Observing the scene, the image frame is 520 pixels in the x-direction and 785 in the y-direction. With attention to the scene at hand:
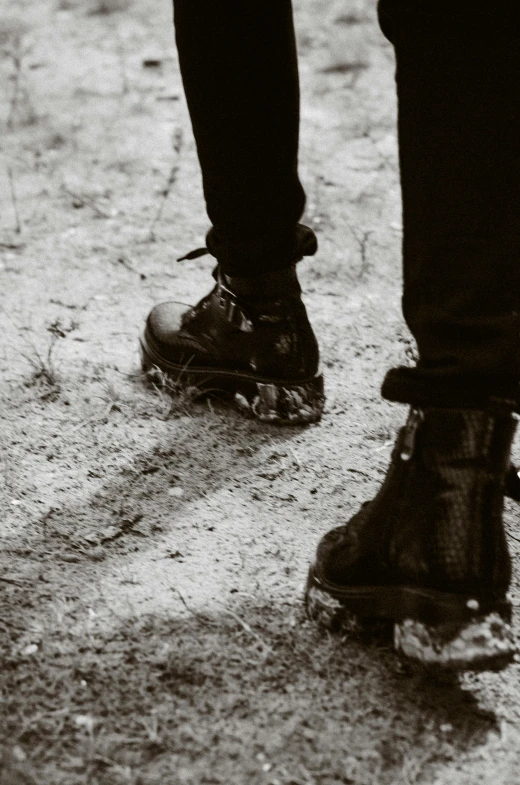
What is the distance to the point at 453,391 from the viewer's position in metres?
1.05

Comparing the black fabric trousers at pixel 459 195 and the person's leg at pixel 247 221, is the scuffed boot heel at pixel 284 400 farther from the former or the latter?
the black fabric trousers at pixel 459 195

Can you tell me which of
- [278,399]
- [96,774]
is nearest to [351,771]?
[96,774]

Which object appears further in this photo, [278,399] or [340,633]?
[278,399]

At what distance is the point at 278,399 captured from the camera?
5.69 feet

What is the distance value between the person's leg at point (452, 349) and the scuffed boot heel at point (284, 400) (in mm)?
557

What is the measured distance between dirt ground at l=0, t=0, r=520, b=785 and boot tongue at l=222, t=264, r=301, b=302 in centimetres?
30

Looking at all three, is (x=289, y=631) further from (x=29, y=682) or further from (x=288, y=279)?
(x=288, y=279)

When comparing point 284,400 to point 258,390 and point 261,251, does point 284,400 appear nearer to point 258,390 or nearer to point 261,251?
point 258,390

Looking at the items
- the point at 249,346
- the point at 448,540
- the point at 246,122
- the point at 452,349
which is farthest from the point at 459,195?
the point at 249,346

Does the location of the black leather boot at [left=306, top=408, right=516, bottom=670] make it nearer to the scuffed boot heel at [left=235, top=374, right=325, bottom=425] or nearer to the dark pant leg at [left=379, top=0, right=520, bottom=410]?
the dark pant leg at [left=379, top=0, right=520, bottom=410]

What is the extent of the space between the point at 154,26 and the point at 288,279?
3366 mm

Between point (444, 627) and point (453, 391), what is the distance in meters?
0.33

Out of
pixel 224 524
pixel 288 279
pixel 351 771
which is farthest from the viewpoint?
pixel 288 279

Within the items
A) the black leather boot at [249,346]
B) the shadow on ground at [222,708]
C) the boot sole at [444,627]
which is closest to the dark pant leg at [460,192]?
the boot sole at [444,627]
